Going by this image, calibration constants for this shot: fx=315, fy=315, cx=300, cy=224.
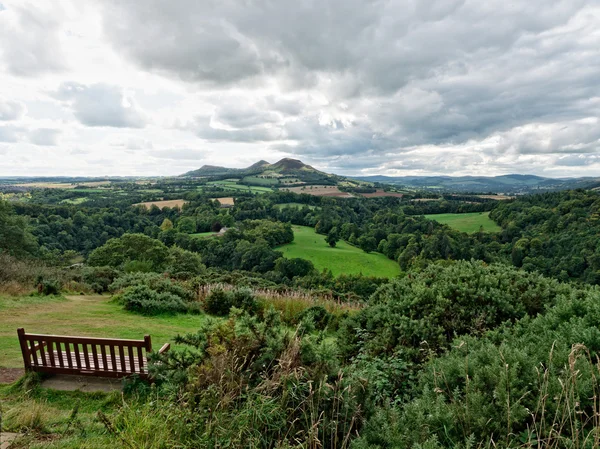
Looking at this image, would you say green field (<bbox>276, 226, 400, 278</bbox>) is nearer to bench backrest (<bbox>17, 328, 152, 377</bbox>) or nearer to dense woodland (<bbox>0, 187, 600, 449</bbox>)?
dense woodland (<bbox>0, 187, 600, 449</bbox>)

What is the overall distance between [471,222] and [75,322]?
8125 cm

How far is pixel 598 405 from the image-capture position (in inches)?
85.8

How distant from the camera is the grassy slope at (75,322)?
7750mm

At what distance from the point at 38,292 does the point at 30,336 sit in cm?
855

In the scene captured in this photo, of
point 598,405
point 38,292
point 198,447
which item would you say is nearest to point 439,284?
point 598,405

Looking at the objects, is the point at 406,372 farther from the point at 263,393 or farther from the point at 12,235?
the point at 12,235

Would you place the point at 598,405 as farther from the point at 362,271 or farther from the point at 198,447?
the point at 362,271

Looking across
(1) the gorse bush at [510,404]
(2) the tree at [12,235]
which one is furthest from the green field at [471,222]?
(1) the gorse bush at [510,404]

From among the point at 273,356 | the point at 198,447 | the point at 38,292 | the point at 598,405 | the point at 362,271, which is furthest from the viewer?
the point at 362,271

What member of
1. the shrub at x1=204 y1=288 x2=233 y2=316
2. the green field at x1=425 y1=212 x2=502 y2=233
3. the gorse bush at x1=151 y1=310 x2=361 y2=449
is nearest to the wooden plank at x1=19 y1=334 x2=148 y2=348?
the gorse bush at x1=151 y1=310 x2=361 y2=449

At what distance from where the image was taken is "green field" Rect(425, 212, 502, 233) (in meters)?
68.8

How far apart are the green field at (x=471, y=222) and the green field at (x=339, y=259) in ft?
74.0

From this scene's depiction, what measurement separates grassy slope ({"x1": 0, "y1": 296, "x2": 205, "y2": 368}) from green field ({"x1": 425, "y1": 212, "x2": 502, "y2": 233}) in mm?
71149

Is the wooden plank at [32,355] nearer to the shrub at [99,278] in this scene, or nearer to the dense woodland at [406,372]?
the dense woodland at [406,372]
